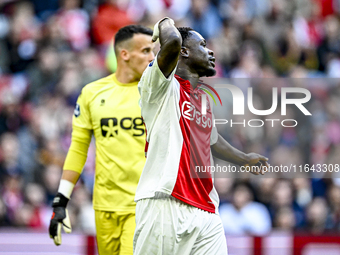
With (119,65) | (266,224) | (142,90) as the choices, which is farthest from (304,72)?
(142,90)

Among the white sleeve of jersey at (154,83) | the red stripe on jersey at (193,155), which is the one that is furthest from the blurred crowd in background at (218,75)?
the white sleeve of jersey at (154,83)

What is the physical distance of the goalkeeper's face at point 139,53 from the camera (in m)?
4.97

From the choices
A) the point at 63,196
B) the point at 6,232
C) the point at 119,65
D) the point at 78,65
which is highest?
the point at 78,65

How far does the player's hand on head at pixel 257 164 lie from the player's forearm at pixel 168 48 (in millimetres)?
1108

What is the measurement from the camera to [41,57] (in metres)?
9.38

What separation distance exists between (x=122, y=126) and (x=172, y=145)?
4.51ft

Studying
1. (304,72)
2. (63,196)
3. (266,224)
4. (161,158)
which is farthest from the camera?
(304,72)

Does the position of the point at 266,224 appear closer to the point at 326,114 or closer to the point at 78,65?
the point at 326,114

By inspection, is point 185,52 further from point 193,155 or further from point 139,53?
point 139,53

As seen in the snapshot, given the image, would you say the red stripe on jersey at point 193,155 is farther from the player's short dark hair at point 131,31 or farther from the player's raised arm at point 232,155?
the player's short dark hair at point 131,31

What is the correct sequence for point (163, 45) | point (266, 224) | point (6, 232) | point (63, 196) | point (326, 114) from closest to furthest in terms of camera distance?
point (163, 45) < point (63, 196) < point (6, 232) < point (266, 224) < point (326, 114)

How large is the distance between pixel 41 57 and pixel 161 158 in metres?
6.44

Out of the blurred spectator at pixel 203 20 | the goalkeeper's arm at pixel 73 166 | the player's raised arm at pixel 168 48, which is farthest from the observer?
the blurred spectator at pixel 203 20

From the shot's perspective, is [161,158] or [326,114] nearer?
[161,158]
